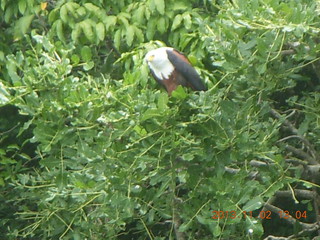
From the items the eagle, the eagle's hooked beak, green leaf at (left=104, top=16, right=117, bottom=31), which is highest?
the eagle's hooked beak

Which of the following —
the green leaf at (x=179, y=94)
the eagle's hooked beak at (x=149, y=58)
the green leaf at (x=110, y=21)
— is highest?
the green leaf at (x=179, y=94)

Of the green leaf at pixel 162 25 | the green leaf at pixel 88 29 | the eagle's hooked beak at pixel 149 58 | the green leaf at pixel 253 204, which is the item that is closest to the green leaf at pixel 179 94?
the green leaf at pixel 253 204

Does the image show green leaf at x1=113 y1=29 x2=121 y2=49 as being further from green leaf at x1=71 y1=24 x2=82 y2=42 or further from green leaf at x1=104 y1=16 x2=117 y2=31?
green leaf at x1=71 y1=24 x2=82 y2=42

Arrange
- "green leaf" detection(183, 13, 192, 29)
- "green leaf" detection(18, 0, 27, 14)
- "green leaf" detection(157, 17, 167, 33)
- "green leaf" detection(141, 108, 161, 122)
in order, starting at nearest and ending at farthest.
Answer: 1. "green leaf" detection(141, 108, 161, 122)
2. "green leaf" detection(183, 13, 192, 29)
3. "green leaf" detection(157, 17, 167, 33)
4. "green leaf" detection(18, 0, 27, 14)

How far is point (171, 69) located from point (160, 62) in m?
0.11

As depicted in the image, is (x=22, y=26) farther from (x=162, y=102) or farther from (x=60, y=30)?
Answer: (x=162, y=102)

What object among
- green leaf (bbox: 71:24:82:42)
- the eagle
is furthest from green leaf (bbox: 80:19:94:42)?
the eagle

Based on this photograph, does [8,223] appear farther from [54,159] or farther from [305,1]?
[305,1]

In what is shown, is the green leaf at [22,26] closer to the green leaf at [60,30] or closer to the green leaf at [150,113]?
the green leaf at [60,30]

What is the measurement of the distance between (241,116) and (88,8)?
1.52m

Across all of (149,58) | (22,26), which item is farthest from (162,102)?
(22,26)

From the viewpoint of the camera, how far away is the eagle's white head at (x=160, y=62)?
4.44m

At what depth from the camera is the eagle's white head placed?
4441 millimetres

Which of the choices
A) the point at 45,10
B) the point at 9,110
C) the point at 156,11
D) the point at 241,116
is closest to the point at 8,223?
the point at 9,110
